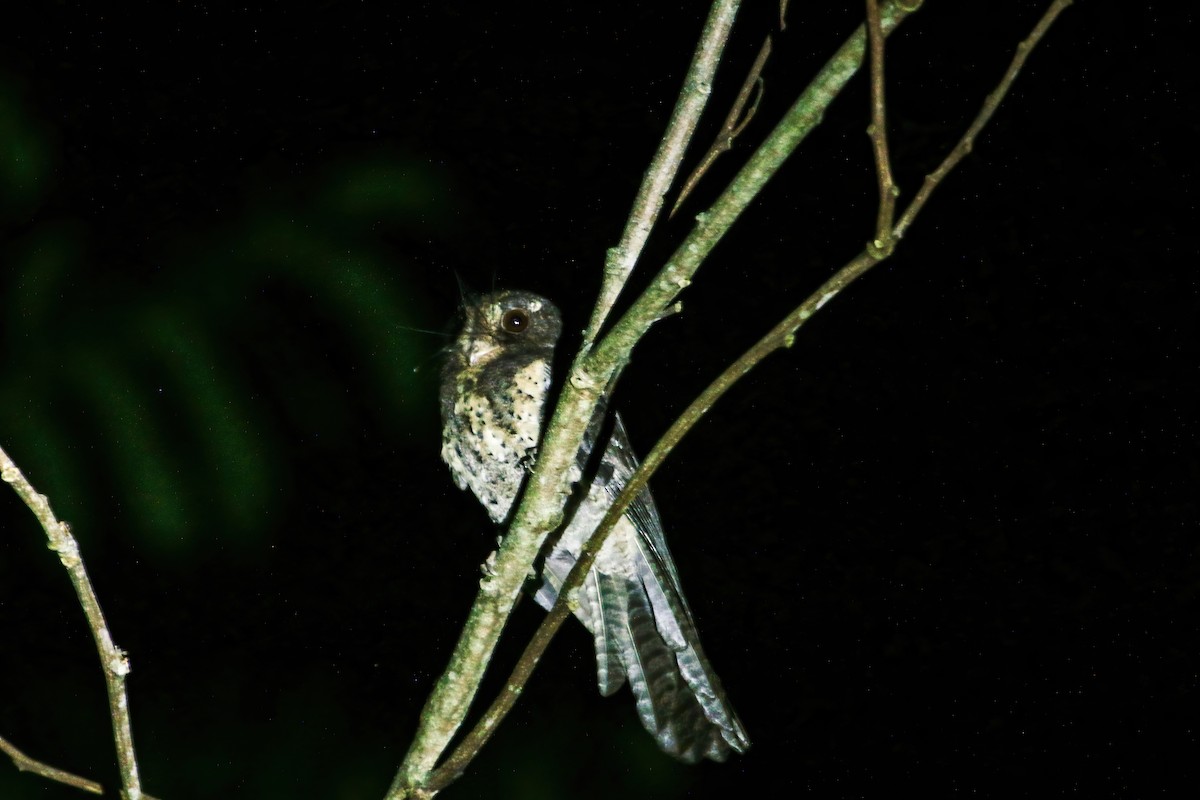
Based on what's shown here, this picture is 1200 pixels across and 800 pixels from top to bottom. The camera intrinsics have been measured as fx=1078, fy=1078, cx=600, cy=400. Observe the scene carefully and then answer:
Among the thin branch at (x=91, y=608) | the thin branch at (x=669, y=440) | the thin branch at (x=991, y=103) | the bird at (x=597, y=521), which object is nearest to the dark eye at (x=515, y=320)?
the bird at (x=597, y=521)

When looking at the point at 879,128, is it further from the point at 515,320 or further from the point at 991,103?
the point at 515,320

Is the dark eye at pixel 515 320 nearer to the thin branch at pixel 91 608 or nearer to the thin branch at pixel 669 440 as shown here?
the thin branch at pixel 669 440

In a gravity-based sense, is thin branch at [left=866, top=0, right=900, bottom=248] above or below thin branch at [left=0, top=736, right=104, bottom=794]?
above

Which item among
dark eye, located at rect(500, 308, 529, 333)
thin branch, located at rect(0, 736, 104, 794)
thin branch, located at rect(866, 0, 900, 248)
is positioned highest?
dark eye, located at rect(500, 308, 529, 333)

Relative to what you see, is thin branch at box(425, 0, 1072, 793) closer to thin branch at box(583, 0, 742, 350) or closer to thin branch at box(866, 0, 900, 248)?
thin branch at box(866, 0, 900, 248)

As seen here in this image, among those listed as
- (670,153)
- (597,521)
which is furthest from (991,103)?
(597,521)

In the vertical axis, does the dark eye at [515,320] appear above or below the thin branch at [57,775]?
above

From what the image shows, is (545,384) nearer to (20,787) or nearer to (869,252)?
(20,787)

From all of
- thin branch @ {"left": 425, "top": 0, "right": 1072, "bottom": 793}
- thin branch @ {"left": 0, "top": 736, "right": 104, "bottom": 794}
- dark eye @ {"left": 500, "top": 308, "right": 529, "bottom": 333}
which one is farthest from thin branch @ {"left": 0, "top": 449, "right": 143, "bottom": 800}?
dark eye @ {"left": 500, "top": 308, "right": 529, "bottom": 333}
